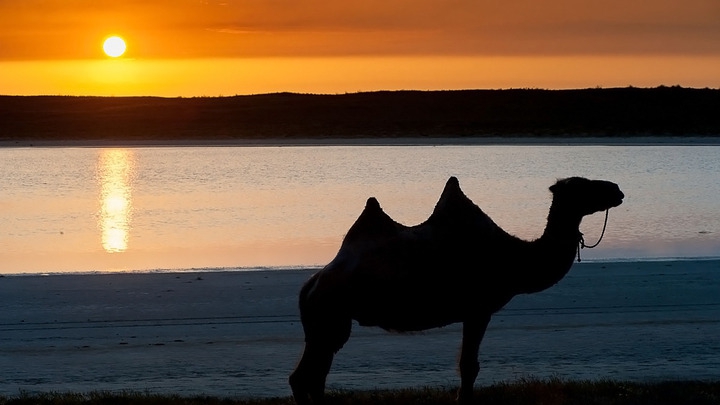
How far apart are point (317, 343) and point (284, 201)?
21627 millimetres

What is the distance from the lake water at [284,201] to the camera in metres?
19.0

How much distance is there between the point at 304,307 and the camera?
7.38m

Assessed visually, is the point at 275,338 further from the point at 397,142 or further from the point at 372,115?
the point at 372,115

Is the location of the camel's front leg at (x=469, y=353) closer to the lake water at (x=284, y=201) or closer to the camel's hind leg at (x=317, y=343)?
the camel's hind leg at (x=317, y=343)

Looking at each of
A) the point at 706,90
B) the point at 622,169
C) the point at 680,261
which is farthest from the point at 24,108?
the point at 680,261

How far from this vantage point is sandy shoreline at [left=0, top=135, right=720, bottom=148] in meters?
65.6

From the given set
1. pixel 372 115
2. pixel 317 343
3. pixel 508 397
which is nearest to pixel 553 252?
pixel 508 397

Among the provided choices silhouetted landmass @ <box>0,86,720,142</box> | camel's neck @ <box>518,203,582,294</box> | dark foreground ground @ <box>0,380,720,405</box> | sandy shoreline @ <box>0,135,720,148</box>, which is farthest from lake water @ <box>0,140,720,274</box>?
silhouetted landmass @ <box>0,86,720,142</box>

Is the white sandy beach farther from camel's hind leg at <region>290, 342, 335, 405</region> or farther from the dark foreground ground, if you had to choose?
camel's hind leg at <region>290, 342, 335, 405</region>

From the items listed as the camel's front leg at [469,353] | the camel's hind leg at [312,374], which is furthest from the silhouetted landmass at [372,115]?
the camel's hind leg at [312,374]

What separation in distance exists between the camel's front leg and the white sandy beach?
4.11 feet

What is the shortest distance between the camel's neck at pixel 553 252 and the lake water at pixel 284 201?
954 cm


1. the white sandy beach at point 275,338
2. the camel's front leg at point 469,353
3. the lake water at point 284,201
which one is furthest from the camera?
the lake water at point 284,201

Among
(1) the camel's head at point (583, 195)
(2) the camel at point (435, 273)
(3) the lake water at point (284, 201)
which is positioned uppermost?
(3) the lake water at point (284, 201)
